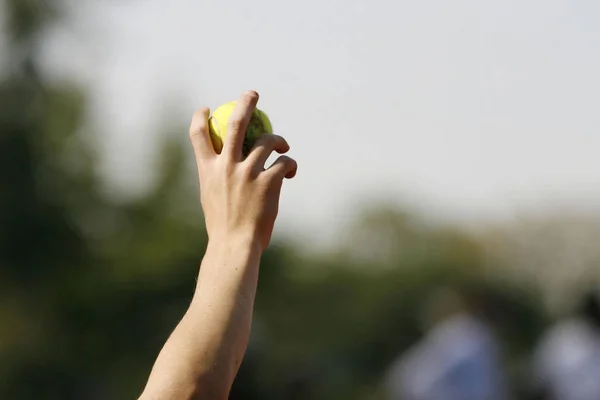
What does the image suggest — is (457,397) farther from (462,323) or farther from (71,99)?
(71,99)

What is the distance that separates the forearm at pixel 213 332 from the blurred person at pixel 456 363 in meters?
6.56

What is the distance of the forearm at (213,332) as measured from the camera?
2703mm

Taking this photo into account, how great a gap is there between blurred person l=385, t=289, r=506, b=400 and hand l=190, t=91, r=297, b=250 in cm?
648

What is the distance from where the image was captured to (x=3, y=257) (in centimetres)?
3244

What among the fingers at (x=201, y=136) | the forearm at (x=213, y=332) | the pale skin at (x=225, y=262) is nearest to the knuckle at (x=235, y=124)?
the pale skin at (x=225, y=262)

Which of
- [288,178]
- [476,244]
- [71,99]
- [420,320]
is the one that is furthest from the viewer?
[476,244]

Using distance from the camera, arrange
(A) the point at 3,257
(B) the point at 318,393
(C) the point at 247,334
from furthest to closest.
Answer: (A) the point at 3,257
(B) the point at 318,393
(C) the point at 247,334

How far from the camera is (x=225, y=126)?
3.34 meters

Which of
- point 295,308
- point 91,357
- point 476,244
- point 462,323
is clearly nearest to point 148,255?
point 91,357

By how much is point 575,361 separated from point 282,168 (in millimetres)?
6718

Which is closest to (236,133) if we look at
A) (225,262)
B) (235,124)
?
(235,124)

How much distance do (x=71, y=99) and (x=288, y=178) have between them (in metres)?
32.5

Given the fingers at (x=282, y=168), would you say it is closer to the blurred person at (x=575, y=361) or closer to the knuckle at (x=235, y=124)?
the knuckle at (x=235, y=124)

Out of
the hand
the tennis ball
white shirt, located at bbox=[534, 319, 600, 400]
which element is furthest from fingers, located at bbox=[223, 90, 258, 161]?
white shirt, located at bbox=[534, 319, 600, 400]
